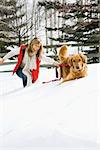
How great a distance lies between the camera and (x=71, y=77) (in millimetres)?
6242

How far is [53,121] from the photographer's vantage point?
3.28m

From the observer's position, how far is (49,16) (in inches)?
1013

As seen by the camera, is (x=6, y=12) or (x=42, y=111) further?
(x=6, y=12)

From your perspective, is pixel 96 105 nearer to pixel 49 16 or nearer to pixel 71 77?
pixel 71 77

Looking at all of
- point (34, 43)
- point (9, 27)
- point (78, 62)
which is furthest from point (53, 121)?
point (9, 27)

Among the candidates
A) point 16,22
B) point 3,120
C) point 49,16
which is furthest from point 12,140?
point 49,16

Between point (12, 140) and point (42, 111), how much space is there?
2.71 ft

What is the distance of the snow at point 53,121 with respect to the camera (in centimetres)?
285

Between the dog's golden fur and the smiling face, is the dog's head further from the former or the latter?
the smiling face

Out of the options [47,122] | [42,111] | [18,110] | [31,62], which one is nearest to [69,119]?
[47,122]

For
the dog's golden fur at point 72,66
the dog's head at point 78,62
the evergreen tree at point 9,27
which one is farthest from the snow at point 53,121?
the evergreen tree at point 9,27

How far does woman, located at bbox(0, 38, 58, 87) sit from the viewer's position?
663cm

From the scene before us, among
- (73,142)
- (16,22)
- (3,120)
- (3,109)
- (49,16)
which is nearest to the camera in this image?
(73,142)

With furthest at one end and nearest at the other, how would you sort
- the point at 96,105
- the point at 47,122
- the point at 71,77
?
1. the point at 71,77
2. the point at 96,105
3. the point at 47,122
